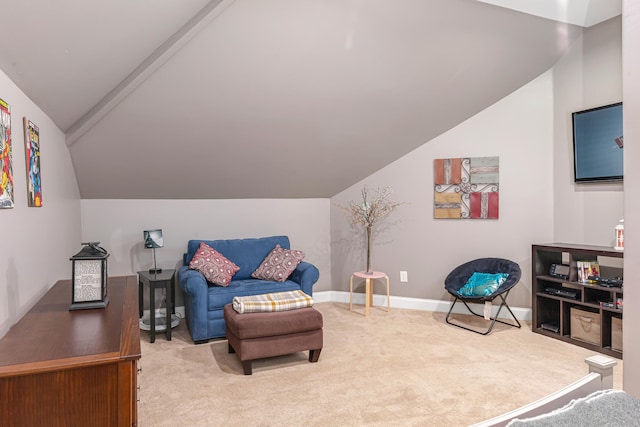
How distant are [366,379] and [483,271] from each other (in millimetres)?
2128

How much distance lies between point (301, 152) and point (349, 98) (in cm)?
86

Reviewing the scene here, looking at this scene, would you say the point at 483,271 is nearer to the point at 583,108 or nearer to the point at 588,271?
the point at 588,271

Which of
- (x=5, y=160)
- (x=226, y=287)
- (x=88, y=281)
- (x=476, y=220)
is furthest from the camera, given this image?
(x=476, y=220)

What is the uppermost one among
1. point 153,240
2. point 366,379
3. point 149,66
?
point 149,66

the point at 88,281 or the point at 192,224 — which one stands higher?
the point at 192,224

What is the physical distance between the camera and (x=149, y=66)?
2.99 metres

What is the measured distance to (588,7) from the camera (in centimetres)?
378

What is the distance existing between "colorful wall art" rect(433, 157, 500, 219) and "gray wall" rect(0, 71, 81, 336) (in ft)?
12.3

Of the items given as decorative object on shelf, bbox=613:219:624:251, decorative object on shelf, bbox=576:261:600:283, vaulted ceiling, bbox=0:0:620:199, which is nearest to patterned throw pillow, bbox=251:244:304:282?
vaulted ceiling, bbox=0:0:620:199

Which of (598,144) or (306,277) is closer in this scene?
(598,144)

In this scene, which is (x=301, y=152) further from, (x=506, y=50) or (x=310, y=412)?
(x=310, y=412)

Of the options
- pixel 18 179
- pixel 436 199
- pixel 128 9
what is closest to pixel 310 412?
pixel 18 179

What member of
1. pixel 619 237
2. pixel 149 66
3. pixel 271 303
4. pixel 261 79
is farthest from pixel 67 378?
pixel 619 237

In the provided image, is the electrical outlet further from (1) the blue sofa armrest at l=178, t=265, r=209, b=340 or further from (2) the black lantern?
(2) the black lantern
